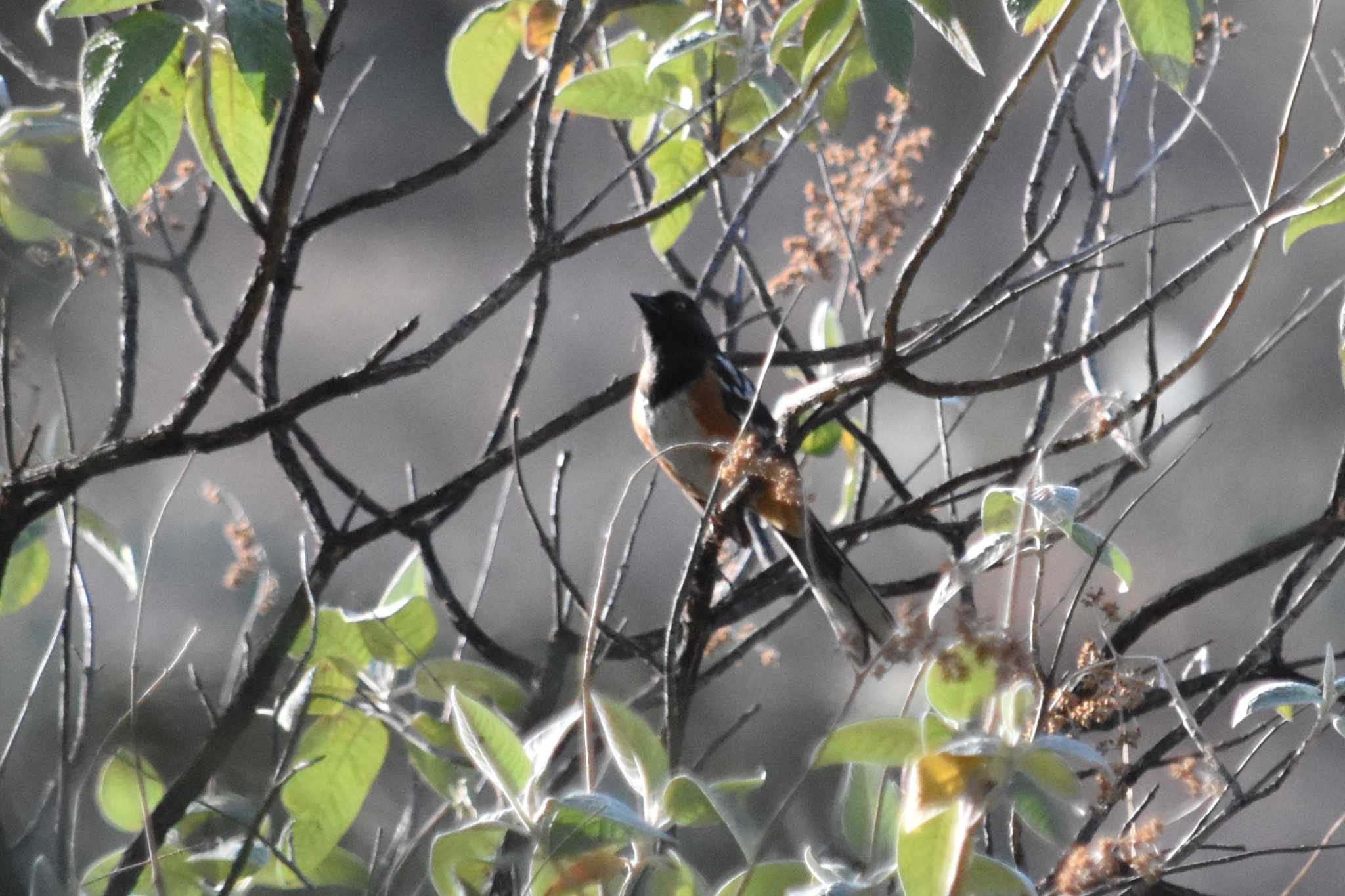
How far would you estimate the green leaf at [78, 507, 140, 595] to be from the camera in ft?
4.17

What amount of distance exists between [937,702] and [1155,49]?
471 millimetres

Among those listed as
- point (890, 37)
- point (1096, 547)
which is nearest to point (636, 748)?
point (1096, 547)

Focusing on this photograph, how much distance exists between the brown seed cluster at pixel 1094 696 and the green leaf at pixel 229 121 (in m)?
0.73

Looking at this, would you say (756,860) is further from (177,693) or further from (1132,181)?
(177,693)

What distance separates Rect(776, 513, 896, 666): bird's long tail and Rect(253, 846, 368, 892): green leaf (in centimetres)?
57

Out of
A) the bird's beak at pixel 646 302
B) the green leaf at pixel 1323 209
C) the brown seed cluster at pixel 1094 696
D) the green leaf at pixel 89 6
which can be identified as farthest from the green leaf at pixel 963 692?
the bird's beak at pixel 646 302

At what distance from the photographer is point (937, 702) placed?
3.08ft

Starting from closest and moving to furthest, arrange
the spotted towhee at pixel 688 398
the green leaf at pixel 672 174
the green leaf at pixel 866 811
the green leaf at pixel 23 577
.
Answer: the green leaf at pixel 866 811 → the green leaf at pixel 23 577 → the green leaf at pixel 672 174 → the spotted towhee at pixel 688 398

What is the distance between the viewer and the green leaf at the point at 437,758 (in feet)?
3.59

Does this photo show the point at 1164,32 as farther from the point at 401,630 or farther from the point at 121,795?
the point at 121,795

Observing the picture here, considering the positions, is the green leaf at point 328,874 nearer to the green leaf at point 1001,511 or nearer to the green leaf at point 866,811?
the green leaf at point 866,811

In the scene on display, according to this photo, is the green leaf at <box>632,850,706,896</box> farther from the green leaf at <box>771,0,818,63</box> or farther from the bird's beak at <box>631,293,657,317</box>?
the bird's beak at <box>631,293,657,317</box>

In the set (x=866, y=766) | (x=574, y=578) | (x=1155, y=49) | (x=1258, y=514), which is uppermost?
(x=1155, y=49)

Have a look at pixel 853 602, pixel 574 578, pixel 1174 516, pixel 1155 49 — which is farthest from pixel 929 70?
pixel 1155 49
